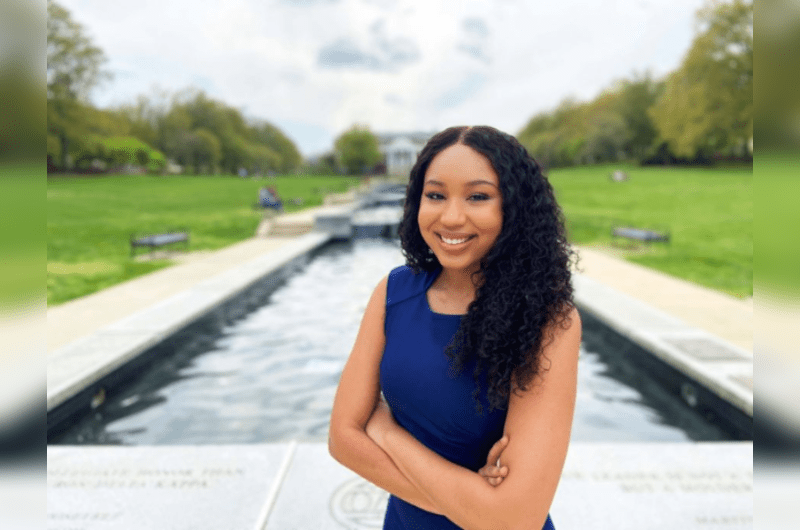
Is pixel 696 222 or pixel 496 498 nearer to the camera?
pixel 496 498

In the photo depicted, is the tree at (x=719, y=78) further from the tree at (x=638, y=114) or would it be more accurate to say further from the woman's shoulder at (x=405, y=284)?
the woman's shoulder at (x=405, y=284)

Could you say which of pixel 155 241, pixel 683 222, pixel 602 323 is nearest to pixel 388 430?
pixel 602 323

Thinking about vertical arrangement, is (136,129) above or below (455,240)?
above

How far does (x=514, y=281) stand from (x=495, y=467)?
0.45 meters

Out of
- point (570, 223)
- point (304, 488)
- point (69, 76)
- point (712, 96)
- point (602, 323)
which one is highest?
point (69, 76)

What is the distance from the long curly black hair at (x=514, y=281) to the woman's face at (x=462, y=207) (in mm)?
24

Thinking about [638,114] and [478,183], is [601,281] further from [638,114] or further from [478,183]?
[638,114]

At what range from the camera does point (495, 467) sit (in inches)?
50.9

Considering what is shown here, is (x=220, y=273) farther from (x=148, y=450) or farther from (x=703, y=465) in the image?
(x=703, y=465)

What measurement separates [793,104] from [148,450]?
13.5 feet

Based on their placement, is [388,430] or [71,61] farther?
[71,61]

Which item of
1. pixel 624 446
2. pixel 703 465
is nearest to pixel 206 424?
pixel 624 446

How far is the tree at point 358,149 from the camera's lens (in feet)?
297

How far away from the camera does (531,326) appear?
134 cm
